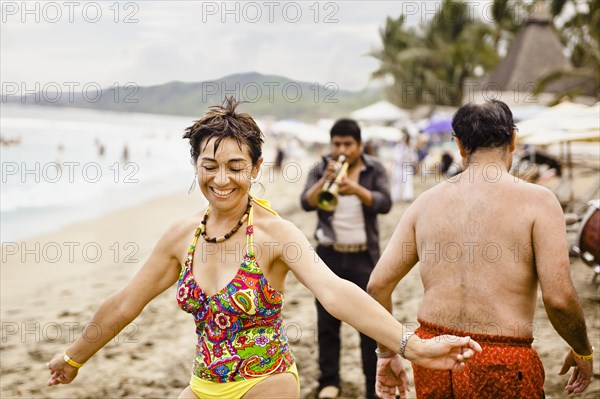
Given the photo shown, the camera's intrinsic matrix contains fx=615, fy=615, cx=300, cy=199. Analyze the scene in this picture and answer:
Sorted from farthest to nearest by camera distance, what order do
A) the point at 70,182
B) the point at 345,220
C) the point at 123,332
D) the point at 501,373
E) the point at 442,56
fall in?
1. the point at 442,56
2. the point at 70,182
3. the point at 123,332
4. the point at 345,220
5. the point at 501,373

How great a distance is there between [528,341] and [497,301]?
225 millimetres

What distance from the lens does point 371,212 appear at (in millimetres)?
4996

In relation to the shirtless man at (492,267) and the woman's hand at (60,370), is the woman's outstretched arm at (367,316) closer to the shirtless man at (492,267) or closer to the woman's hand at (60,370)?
the shirtless man at (492,267)

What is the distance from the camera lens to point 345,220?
16.5 feet

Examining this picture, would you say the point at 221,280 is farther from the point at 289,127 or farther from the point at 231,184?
the point at 289,127

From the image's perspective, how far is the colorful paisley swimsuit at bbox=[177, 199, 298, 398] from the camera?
8.25 ft

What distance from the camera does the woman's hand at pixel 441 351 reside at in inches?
91.0

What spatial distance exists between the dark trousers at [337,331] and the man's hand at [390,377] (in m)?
1.51

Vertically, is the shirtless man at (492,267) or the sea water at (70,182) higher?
the shirtless man at (492,267)

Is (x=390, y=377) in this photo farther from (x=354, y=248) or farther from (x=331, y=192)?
(x=331, y=192)

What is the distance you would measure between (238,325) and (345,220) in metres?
2.60

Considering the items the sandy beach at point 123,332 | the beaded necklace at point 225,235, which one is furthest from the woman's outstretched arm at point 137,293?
the sandy beach at point 123,332

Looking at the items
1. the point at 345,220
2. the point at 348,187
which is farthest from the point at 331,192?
the point at 345,220

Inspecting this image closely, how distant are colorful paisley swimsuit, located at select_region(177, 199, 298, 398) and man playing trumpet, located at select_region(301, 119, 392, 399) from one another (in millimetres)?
2328
